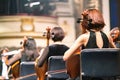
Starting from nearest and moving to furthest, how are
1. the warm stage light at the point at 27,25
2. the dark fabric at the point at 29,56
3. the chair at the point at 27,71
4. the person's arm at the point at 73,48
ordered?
the person's arm at the point at 73,48 < the chair at the point at 27,71 < the dark fabric at the point at 29,56 < the warm stage light at the point at 27,25

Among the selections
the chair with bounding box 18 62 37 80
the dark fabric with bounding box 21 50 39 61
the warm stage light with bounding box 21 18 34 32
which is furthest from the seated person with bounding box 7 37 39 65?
the warm stage light with bounding box 21 18 34 32

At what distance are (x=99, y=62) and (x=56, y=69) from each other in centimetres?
114

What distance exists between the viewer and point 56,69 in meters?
3.23

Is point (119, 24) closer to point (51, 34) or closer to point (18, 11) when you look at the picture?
point (51, 34)

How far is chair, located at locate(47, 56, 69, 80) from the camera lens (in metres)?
3.11

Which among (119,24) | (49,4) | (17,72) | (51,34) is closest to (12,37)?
(49,4)

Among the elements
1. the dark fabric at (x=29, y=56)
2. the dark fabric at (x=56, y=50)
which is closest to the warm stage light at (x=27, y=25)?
the dark fabric at (x=29, y=56)

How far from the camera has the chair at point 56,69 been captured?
311 cm

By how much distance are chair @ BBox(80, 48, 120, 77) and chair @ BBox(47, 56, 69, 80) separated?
101 cm

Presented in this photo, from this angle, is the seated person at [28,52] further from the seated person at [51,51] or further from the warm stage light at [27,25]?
the warm stage light at [27,25]

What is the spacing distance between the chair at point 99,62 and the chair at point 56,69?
39.6 inches

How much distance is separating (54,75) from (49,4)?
731 centimetres

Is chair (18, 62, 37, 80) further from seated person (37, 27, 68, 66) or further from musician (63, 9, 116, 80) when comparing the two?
musician (63, 9, 116, 80)

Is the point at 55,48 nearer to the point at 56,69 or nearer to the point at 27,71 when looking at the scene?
the point at 56,69
